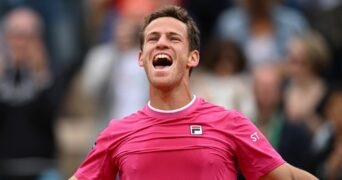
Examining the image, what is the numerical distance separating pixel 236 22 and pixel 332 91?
1892 mm

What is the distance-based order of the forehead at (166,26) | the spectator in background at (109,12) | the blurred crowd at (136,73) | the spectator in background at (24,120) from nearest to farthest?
the forehead at (166,26) → the blurred crowd at (136,73) → the spectator in background at (24,120) → the spectator in background at (109,12)

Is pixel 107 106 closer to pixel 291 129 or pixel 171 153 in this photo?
pixel 291 129

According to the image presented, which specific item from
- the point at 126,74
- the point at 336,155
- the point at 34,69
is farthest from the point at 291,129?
the point at 34,69

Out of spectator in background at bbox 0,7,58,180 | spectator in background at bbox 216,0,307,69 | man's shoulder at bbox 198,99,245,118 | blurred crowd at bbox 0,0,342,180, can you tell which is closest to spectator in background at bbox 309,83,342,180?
blurred crowd at bbox 0,0,342,180

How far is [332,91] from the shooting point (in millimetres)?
11812

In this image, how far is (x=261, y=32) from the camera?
13.1 meters

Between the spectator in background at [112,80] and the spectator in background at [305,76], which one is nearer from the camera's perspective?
the spectator in background at [305,76]

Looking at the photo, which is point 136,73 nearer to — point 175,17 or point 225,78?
point 225,78

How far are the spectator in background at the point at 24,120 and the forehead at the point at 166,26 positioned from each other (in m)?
4.57

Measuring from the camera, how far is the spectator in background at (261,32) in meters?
13.1

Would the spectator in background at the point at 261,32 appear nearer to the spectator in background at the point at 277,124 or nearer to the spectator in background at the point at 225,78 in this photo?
the spectator in background at the point at 225,78

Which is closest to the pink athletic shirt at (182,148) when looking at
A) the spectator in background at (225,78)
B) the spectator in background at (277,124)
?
the spectator in background at (277,124)

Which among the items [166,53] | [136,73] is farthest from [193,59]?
[136,73]

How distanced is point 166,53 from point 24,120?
4.73 m
